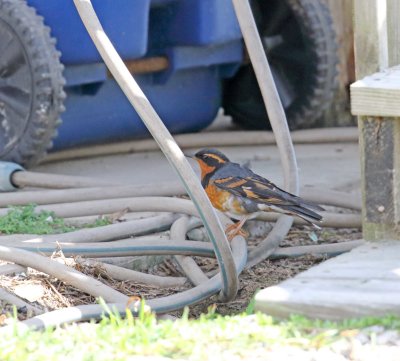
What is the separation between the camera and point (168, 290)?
4.68 meters

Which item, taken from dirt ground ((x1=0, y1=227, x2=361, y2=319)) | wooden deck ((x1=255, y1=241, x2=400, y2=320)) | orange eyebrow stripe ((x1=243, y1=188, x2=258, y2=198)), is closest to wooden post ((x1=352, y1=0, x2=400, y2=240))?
wooden deck ((x1=255, y1=241, x2=400, y2=320))

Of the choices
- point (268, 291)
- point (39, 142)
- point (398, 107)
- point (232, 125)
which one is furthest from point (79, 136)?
point (268, 291)

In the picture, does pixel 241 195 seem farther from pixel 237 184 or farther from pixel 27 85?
pixel 27 85

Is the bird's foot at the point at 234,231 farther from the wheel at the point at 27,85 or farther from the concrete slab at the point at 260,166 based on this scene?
the wheel at the point at 27,85

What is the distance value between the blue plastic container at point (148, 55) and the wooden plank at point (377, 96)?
2.53 metres

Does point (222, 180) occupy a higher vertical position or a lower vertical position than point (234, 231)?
higher

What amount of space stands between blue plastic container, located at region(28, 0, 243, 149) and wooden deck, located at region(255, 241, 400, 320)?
3.03m

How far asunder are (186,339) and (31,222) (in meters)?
2.46

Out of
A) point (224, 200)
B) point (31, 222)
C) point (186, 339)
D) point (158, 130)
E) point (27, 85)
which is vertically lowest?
point (31, 222)

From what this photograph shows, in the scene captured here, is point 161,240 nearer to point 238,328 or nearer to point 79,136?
point 238,328

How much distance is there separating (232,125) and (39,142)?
7.71 feet

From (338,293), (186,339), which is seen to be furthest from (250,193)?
(186,339)

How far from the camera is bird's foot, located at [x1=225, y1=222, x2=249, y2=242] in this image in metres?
5.10

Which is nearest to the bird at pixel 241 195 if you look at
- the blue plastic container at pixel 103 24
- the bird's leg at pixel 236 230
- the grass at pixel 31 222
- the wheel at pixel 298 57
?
the bird's leg at pixel 236 230
